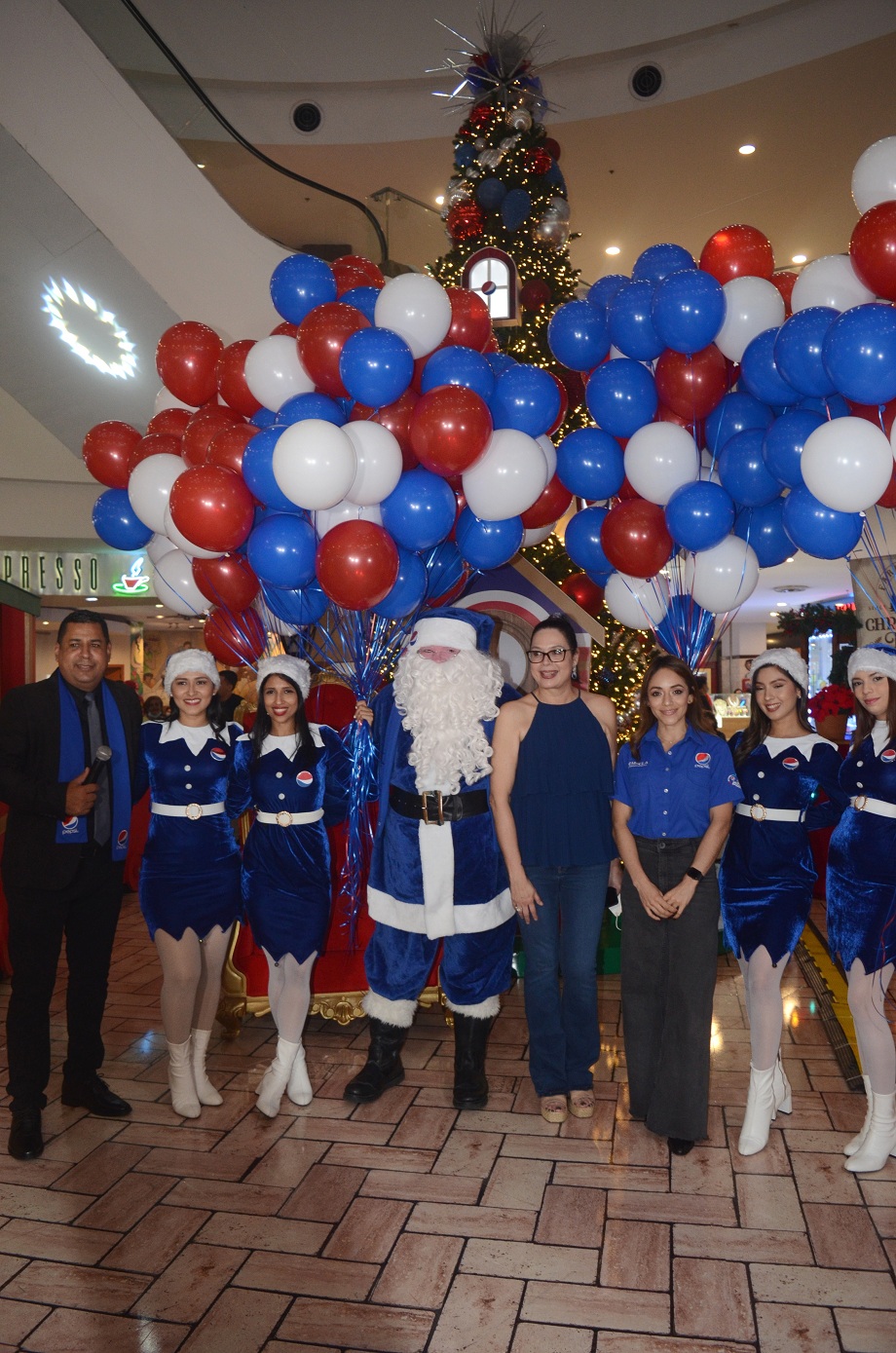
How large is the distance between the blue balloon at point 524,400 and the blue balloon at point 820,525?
897 millimetres

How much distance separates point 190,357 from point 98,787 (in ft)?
5.54

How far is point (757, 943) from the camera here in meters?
2.90

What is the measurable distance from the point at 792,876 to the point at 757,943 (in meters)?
0.23

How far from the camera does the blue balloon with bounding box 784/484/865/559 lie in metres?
2.95

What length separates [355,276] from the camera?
3.69 m

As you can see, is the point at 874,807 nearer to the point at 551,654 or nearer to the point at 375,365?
the point at 551,654

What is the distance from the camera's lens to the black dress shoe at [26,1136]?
2.85 meters

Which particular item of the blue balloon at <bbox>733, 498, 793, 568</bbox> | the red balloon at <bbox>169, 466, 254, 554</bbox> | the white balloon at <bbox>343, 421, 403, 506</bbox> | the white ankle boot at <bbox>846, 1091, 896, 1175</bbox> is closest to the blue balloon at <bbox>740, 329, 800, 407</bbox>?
the blue balloon at <bbox>733, 498, 793, 568</bbox>

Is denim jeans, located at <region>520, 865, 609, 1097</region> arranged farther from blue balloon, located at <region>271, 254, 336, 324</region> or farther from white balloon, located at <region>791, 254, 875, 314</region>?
blue balloon, located at <region>271, 254, 336, 324</region>

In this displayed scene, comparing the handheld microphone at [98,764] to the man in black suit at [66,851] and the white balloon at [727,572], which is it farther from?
the white balloon at [727,572]

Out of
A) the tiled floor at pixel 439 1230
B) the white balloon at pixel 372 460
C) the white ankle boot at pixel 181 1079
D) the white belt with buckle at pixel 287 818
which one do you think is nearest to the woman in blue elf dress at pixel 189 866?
the white ankle boot at pixel 181 1079

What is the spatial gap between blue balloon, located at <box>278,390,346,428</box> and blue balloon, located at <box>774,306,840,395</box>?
1.43m

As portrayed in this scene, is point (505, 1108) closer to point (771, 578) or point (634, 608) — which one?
point (634, 608)

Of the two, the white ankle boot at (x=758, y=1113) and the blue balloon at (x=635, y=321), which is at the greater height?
the blue balloon at (x=635, y=321)
